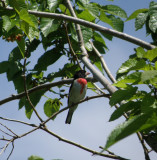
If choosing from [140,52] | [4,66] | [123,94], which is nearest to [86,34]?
[4,66]

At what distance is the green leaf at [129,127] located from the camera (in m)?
1.08

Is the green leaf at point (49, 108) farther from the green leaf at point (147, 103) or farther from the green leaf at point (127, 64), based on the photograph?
the green leaf at point (147, 103)

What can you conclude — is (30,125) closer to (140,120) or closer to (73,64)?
(73,64)

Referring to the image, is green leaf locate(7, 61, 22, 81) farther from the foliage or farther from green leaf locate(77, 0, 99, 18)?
green leaf locate(77, 0, 99, 18)

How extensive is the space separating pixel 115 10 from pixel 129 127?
2.67 metres

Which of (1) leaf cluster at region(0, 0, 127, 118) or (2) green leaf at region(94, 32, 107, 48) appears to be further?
(2) green leaf at region(94, 32, 107, 48)

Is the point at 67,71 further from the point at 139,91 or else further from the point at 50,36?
the point at 139,91

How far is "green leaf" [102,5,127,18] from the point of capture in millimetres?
3574

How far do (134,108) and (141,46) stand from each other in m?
0.37

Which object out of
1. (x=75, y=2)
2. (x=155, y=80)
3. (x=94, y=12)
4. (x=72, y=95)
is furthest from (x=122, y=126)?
(x=72, y=95)

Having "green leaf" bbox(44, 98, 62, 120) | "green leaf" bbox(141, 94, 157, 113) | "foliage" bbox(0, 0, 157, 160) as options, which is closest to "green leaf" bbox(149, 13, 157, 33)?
"foliage" bbox(0, 0, 157, 160)

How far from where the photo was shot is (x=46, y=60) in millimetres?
3783

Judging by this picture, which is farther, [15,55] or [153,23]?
[15,55]

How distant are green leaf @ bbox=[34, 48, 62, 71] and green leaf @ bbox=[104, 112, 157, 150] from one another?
259 centimetres
